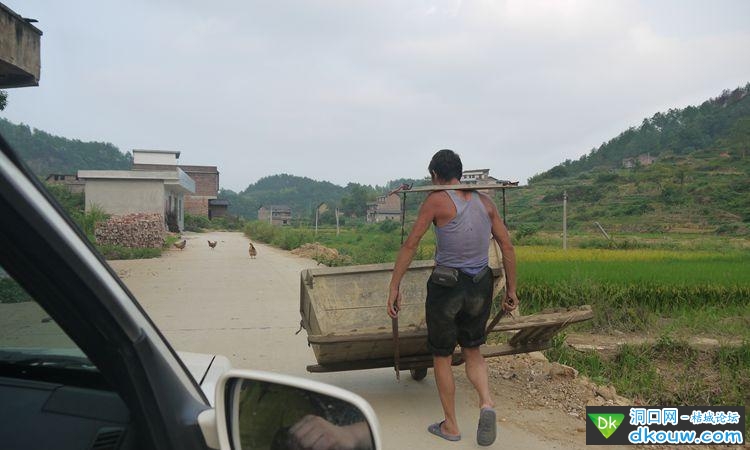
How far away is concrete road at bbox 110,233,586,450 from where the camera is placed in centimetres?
443

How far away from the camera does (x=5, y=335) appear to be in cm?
153

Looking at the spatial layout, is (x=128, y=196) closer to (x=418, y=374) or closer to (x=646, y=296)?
(x=646, y=296)

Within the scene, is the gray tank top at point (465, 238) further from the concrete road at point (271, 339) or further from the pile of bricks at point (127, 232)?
the pile of bricks at point (127, 232)

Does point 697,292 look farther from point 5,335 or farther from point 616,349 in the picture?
point 5,335

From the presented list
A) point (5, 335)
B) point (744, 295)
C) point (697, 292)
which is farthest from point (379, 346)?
point (744, 295)

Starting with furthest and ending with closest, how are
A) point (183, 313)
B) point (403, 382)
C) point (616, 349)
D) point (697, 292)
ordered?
point (697, 292), point (183, 313), point (616, 349), point (403, 382)

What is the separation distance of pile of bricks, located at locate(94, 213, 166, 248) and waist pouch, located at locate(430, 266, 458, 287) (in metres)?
22.0

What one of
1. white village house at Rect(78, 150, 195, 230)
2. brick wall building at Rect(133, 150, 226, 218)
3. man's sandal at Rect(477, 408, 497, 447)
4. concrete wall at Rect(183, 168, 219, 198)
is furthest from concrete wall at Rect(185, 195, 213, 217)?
man's sandal at Rect(477, 408, 497, 447)

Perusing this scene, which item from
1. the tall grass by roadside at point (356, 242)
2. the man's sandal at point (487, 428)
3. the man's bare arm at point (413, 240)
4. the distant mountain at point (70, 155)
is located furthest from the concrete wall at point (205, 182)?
the man's sandal at point (487, 428)

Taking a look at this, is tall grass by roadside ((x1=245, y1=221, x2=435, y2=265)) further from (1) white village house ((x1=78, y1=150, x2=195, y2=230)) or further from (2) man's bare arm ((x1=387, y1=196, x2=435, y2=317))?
(2) man's bare arm ((x1=387, y1=196, x2=435, y2=317))

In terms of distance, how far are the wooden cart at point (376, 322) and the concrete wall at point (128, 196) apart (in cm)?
2675

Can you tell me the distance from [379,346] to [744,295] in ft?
27.1

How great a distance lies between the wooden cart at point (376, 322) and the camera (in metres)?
4.64

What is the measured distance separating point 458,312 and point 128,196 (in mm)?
29305
